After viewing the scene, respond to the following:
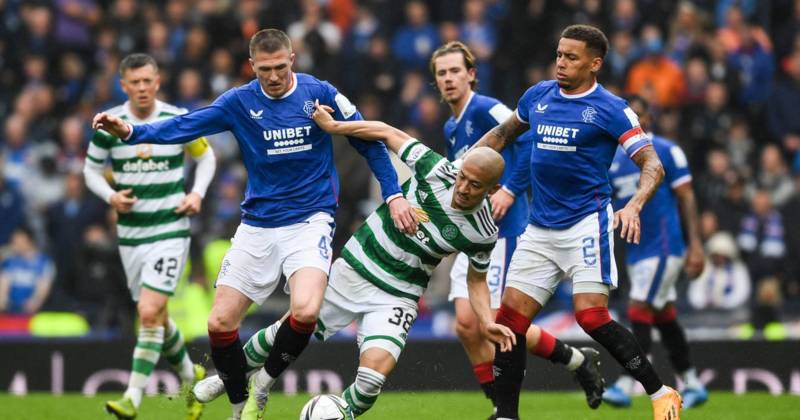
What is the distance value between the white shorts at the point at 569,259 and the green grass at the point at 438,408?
5.16 feet

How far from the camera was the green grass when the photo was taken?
35.1ft

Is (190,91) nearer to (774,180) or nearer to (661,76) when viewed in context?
(661,76)

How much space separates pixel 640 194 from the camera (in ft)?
29.0

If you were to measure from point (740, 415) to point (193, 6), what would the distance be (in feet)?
39.1

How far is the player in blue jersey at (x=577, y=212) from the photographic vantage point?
360 inches

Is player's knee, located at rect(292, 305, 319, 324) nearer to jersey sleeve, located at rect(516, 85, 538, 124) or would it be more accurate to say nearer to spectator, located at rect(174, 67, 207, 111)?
jersey sleeve, located at rect(516, 85, 538, 124)

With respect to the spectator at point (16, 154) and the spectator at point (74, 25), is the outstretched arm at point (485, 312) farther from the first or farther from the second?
the spectator at point (74, 25)

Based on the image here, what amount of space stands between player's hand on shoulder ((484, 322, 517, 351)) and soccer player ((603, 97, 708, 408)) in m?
2.89

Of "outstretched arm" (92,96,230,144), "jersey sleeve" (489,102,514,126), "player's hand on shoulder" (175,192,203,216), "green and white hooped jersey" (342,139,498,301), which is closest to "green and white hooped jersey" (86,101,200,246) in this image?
"player's hand on shoulder" (175,192,203,216)

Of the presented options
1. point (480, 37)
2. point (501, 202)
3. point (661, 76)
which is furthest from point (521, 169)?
point (480, 37)

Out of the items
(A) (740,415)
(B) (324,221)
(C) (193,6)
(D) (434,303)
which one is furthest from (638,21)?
(B) (324,221)

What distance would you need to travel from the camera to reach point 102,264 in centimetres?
1653

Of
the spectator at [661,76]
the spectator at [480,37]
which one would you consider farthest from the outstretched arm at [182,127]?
the spectator at [480,37]

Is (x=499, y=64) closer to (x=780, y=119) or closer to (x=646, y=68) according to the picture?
(x=646, y=68)
